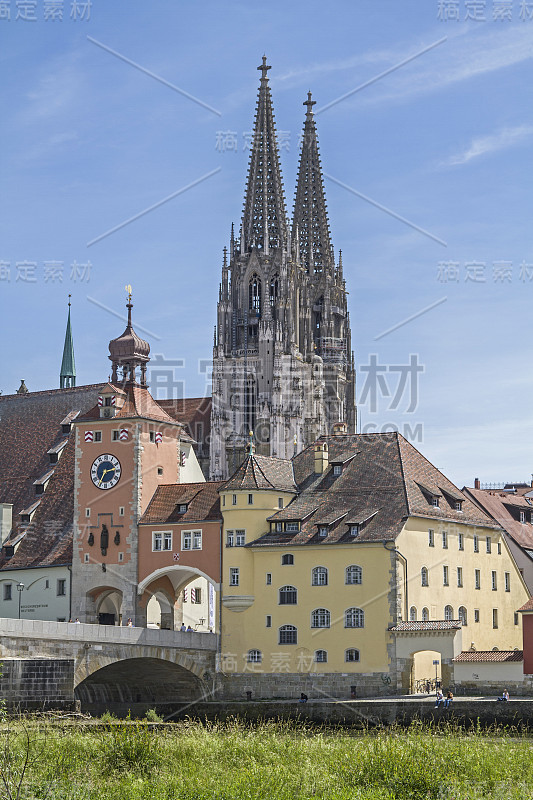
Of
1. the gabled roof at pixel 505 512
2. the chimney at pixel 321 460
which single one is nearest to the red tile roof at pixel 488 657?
the chimney at pixel 321 460

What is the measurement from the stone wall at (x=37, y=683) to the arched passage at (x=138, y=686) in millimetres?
15067

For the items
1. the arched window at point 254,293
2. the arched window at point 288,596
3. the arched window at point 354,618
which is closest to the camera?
the arched window at point 354,618

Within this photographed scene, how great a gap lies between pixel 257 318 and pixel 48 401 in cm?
4834

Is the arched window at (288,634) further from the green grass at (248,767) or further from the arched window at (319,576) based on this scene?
the green grass at (248,767)

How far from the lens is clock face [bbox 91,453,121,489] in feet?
262

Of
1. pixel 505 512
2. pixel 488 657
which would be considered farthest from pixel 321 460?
pixel 505 512

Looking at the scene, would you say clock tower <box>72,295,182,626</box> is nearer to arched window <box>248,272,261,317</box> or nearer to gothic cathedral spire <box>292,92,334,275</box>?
arched window <box>248,272,261,317</box>

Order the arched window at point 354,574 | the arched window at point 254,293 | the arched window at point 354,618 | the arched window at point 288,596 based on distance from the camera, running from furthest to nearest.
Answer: the arched window at point 254,293
the arched window at point 288,596
the arched window at point 354,574
the arched window at point 354,618

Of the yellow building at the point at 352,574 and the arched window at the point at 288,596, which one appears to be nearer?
the yellow building at the point at 352,574

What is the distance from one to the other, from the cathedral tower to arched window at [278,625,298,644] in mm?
59479

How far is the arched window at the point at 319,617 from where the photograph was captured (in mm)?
71750

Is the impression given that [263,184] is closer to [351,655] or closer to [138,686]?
[138,686]

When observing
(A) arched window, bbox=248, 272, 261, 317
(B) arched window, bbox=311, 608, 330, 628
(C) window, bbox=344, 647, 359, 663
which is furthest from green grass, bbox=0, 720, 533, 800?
(A) arched window, bbox=248, 272, 261, 317

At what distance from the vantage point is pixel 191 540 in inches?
3041
